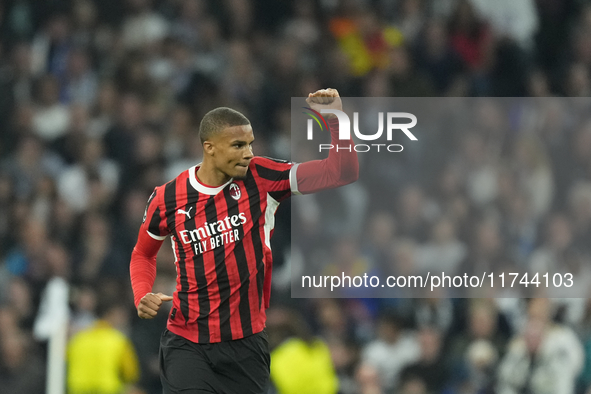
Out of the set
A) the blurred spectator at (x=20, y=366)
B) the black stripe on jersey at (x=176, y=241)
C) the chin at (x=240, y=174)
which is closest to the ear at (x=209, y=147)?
the chin at (x=240, y=174)

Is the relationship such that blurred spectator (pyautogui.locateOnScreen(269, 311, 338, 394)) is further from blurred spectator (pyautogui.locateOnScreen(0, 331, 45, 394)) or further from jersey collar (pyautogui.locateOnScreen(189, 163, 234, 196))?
jersey collar (pyautogui.locateOnScreen(189, 163, 234, 196))

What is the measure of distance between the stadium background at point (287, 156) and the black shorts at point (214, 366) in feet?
9.84

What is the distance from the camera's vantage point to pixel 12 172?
29.3ft

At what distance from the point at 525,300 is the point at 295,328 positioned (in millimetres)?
2032

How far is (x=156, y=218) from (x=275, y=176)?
62cm

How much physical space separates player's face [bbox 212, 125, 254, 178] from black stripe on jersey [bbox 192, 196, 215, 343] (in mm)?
445

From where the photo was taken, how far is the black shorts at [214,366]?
156 inches

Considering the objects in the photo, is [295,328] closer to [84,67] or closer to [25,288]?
[25,288]

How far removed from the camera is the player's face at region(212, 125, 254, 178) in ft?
13.0

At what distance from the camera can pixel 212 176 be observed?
4.11 metres

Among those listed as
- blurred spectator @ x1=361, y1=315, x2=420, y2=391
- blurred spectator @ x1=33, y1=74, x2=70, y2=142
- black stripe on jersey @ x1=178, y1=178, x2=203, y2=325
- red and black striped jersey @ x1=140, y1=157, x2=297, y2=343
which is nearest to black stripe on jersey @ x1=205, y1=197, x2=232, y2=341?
red and black striped jersey @ x1=140, y1=157, x2=297, y2=343

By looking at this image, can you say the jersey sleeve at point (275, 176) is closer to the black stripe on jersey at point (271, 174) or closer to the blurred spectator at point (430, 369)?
the black stripe on jersey at point (271, 174)

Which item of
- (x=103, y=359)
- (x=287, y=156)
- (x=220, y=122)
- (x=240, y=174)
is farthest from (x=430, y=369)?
(x=220, y=122)

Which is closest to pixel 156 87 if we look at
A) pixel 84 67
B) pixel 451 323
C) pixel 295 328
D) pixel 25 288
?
pixel 84 67
